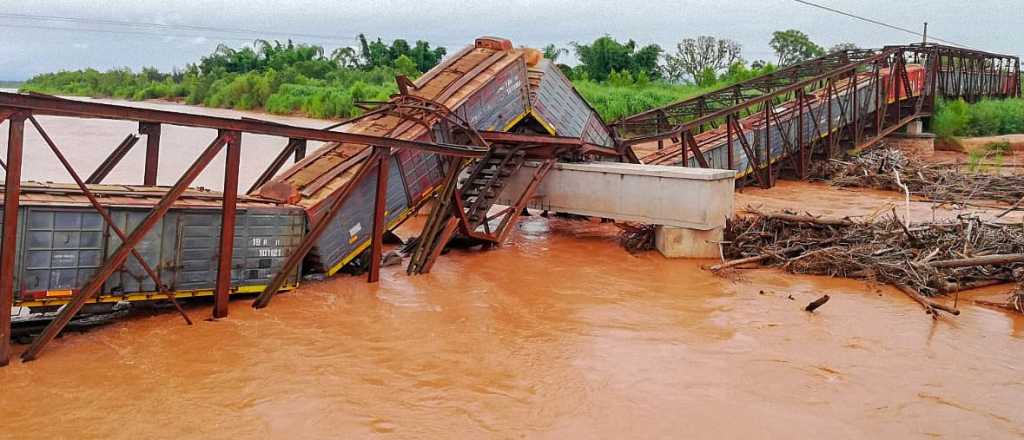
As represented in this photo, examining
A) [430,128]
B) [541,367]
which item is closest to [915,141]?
[430,128]

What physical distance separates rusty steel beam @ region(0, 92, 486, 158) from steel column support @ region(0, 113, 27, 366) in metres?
0.17

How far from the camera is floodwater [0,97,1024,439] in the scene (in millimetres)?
6926

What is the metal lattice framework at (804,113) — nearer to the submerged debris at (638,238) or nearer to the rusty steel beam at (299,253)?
the submerged debris at (638,238)

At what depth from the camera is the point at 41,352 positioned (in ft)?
26.3

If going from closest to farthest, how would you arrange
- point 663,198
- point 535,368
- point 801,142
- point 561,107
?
point 535,368 < point 663,198 < point 561,107 < point 801,142

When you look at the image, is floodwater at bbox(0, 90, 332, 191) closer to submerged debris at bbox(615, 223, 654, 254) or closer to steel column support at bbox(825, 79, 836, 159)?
submerged debris at bbox(615, 223, 654, 254)

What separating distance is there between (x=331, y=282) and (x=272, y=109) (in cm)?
4074

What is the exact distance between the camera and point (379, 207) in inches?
434

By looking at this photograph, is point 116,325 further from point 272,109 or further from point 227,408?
point 272,109

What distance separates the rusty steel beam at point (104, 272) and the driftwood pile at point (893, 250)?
746 centimetres

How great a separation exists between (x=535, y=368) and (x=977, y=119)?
26537mm

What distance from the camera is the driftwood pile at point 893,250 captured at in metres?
11.3

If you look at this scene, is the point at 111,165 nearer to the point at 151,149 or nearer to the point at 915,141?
the point at 151,149

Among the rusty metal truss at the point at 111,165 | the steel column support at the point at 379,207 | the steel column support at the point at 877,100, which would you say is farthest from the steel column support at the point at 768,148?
the rusty metal truss at the point at 111,165
